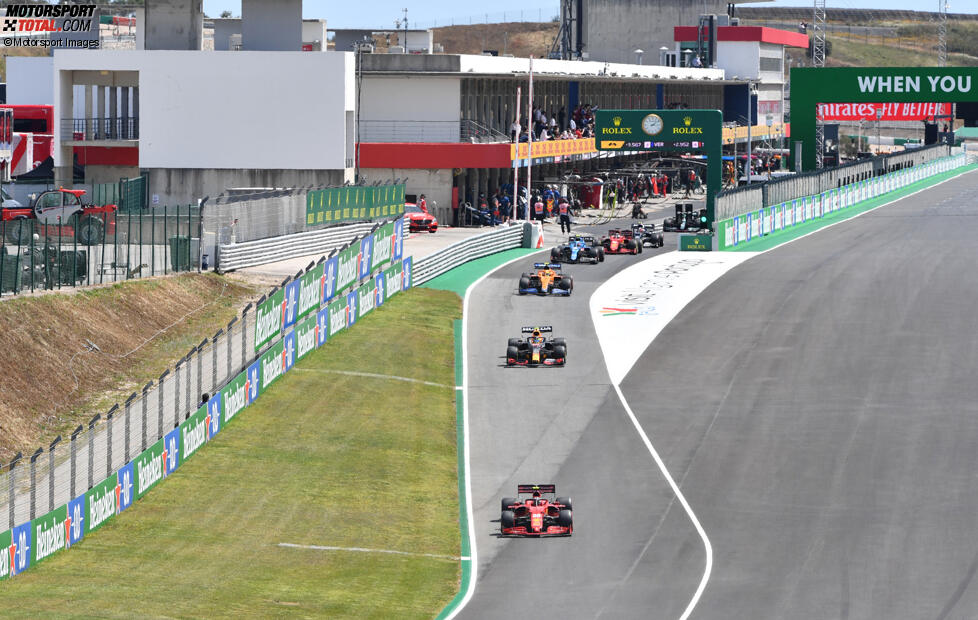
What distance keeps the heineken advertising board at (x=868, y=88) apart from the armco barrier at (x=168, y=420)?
32516mm

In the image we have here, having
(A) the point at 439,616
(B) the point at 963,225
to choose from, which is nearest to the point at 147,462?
(A) the point at 439,616

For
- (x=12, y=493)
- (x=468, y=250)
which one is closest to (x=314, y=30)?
(x=468, y=250)

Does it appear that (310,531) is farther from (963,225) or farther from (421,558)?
(963,225)

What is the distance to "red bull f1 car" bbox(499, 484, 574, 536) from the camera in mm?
25734

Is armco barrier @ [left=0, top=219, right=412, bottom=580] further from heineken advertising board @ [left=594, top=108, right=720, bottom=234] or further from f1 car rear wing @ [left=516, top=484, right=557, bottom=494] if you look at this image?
heineken advertising board @ [left=594, top=108, right=720, bottom=234]

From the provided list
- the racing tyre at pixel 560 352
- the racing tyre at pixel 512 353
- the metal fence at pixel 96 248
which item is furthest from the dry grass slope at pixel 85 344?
the racing tyre at pixel 560 352

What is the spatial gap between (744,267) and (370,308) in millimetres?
15598

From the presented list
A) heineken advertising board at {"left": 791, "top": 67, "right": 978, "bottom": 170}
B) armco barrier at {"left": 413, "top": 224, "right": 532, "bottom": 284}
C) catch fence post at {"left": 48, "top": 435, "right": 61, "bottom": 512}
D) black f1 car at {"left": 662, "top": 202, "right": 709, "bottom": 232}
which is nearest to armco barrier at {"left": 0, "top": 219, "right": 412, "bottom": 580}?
catch fence post at {"left": 48, "top": 435, "right": 61, "bottom": 512}

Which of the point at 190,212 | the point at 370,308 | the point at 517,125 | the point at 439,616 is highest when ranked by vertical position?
the point at 517,125

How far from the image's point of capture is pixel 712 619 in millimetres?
21234

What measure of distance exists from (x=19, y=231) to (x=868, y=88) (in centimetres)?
4470

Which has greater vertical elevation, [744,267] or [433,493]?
[744,267]

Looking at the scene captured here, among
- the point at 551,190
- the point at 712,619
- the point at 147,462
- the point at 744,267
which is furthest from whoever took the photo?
the point at 551,190

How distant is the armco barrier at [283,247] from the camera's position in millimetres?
44281
